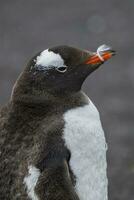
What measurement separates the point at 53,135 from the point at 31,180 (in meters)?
0.33

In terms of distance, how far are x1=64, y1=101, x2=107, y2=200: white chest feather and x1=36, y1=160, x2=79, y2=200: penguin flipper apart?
0.38 ft

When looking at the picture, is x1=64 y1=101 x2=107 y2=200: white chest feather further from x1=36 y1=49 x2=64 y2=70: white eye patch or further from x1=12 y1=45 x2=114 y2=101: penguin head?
x1=36 y1=49 x2=64 y2=70: white eye patch

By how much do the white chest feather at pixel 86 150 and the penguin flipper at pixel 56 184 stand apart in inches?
4.6

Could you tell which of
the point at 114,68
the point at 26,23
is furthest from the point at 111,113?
the point at 26,23

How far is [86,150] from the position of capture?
5492mm

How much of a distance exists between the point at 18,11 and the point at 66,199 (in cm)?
597

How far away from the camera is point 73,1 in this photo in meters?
11.2

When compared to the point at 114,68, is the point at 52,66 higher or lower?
higher

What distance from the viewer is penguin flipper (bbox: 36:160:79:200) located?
5340 mm

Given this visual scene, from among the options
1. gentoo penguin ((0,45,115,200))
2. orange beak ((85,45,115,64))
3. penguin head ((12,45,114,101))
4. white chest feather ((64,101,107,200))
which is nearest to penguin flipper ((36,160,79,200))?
gentoo penguin ((0,45,115,200))

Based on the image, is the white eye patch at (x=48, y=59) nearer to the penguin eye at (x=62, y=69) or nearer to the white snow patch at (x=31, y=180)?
the penguin eye at (x=62, y=69)

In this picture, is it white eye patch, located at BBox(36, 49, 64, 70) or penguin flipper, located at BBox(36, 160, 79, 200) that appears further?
white eye patch, located at BBox(36, 49, 64, 70)

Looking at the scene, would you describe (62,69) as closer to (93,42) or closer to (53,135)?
(53,135)

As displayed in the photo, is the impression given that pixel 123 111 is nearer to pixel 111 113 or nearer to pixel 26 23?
pixel 111 113
